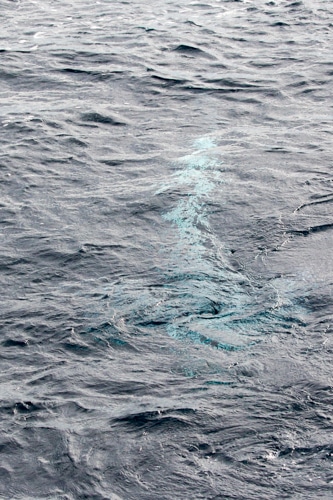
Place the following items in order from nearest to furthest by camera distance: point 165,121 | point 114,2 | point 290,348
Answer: point 290,348
point 165,121
point 114,2

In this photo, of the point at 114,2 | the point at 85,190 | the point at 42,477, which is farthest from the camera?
the point at 114,2

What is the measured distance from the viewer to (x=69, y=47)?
1534 centimetres

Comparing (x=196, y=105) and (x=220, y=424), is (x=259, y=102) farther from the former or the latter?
(x=220, y=424)

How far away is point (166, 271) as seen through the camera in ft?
28.2

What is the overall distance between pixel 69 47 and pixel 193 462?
10979mm

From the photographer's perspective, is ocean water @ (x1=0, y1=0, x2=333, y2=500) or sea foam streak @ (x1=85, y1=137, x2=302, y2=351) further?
sea foam streak @ (x1=85, y1=137, x2=302, y2=351)

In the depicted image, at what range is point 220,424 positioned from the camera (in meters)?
6.60

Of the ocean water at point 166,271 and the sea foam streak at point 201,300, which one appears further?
the sea foam streak at point 201,300

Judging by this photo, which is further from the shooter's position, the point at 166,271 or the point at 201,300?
the point at 166,271

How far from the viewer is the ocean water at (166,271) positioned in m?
6.33

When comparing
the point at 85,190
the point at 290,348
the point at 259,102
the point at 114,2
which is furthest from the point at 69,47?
the point at 290,348

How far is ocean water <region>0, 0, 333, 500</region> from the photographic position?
6.33 meters

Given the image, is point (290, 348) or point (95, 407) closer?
point (95, 407)

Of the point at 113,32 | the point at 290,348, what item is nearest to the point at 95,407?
the point at 290,348
